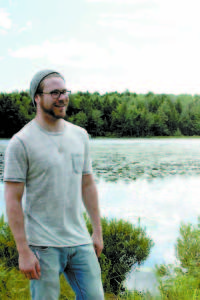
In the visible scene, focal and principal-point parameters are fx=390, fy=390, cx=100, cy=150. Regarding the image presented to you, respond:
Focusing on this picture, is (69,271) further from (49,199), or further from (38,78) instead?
A: (38,78)

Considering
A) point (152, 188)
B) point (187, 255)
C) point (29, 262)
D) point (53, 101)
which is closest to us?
point (29, 262)

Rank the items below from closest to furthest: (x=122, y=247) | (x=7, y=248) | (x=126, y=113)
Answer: (x=7, y=248) < (x=122, y=247) < (x=126, y=113)

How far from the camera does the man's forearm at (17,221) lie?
6.06ft

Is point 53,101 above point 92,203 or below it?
above

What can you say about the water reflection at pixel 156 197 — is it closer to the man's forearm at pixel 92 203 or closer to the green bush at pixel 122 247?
the green bush at pixel 122 247

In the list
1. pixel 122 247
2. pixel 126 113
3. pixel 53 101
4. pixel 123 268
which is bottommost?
pixel 123 268

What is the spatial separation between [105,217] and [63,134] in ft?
19.7

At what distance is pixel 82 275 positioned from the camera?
79.4 inches

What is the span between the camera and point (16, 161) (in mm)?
1870

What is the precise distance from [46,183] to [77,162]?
0.70 feet

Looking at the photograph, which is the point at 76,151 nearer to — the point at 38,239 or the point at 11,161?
the point at 11,161

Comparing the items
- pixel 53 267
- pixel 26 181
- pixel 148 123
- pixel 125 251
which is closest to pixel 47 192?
pixel 26 181

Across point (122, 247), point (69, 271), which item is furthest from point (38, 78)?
point (122, 247)

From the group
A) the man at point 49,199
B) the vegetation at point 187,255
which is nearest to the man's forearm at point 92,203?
the man at point 49,199
